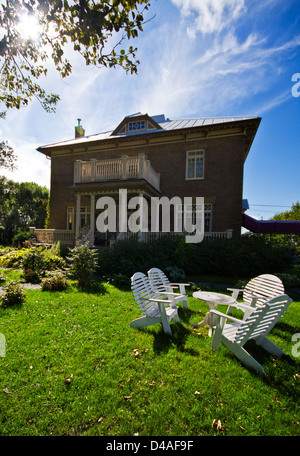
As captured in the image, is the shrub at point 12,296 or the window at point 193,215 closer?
the shrub at point 12,296

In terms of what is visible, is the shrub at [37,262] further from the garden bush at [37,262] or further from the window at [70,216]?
the window at [70,216]

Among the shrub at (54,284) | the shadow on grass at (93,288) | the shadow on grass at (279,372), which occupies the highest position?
the shrub at (54,284)

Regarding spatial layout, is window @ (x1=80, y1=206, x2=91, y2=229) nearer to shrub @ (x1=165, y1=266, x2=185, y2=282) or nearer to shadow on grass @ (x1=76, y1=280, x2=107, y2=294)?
shadow on grass @ (x1=76, y1=280, x2=107, y2=294)

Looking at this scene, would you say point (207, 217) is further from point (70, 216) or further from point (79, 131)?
point (79, 131)

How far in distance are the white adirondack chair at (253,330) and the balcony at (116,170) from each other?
9248mm

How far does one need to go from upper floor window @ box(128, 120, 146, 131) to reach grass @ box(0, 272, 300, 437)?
14509mm

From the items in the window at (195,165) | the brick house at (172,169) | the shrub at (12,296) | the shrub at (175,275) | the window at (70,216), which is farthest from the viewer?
the window at (70,216)

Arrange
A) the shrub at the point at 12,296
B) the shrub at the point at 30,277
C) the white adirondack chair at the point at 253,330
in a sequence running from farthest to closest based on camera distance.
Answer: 1. the shrub at the point at 30,277
2. the shrub at the point at 12,296
3. the white adirondack chair at the point at 253,330

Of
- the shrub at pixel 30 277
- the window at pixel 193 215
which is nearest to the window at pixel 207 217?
the window at pixel 193 215

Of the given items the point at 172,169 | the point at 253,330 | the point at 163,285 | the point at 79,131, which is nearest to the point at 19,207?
the point at 79,131

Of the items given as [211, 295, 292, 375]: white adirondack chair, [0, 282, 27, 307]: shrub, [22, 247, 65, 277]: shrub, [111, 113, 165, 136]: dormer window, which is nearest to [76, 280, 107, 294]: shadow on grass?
[0, 282, 27, 307]: shrub

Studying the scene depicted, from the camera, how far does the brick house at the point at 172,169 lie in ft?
39.2
